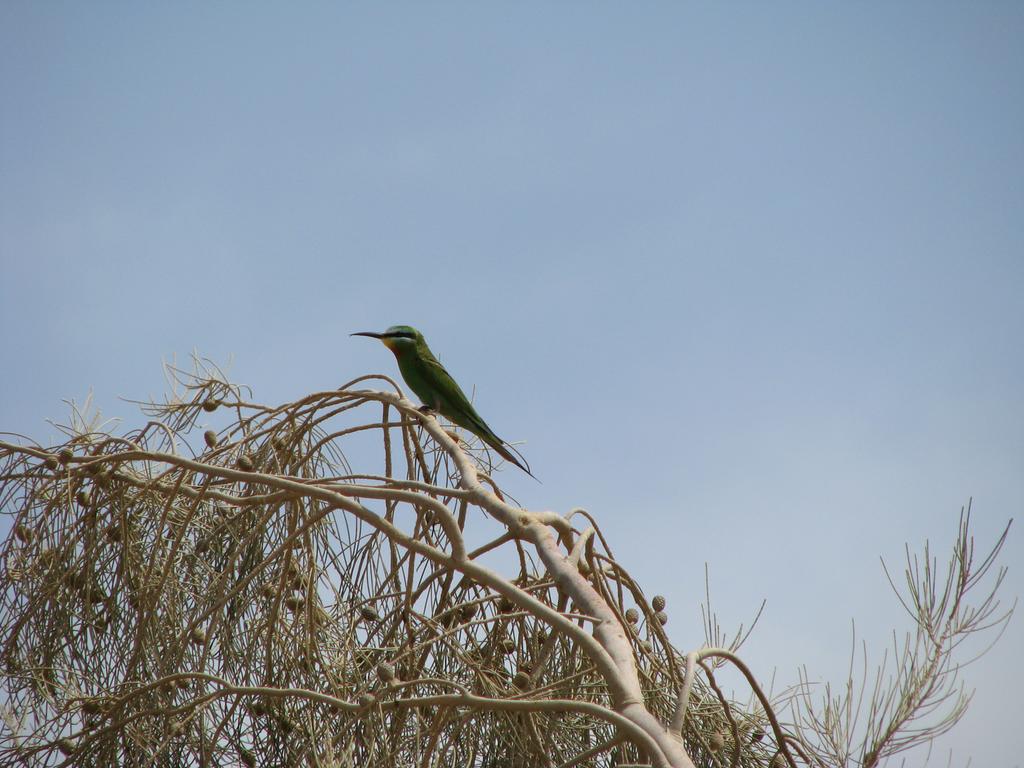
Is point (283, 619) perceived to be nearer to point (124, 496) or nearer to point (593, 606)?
point (124, 496)

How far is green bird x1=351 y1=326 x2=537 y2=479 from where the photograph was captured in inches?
183

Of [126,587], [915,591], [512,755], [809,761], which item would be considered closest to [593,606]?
[512,755]

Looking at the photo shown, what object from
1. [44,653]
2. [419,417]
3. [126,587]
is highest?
[419,417]

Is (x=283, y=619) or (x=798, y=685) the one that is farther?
(x=283, y=619)

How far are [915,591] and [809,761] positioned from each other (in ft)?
2.01

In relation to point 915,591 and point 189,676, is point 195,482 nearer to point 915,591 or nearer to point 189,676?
point 189,676

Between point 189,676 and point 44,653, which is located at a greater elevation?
point 44,653

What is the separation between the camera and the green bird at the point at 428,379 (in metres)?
4.66

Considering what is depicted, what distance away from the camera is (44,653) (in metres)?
3.42

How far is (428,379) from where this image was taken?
4871 millimetres

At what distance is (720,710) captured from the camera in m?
3.08


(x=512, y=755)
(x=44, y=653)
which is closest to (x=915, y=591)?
(x=512, y=755)

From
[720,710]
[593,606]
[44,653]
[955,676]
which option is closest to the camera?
[593,606]

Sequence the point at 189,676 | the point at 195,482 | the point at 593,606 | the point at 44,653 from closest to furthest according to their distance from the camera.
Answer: the point at 593,606, the point at 189,676, the point at 44,653, the point at 195,482
